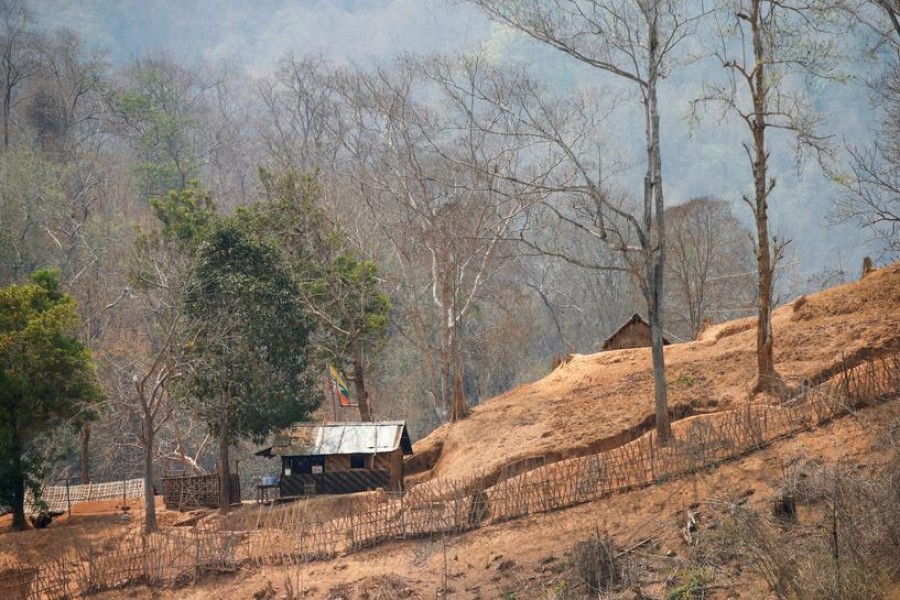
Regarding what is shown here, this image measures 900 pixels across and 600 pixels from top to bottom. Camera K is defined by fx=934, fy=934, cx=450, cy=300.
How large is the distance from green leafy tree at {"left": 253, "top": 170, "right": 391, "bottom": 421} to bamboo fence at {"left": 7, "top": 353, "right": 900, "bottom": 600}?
12.6 metres

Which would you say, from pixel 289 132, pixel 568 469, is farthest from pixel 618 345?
pixel 289 132

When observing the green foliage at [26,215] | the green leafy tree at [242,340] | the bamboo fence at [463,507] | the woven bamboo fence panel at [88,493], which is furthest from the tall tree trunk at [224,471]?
the green foliage at [26,215]

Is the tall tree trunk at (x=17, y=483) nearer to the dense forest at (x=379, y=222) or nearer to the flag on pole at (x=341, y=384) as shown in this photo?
the dense forest at (x=379, y=222)

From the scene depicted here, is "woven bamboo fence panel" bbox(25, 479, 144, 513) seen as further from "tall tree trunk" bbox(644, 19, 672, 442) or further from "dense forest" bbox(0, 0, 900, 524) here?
"tall tree trunk" bbox(644, 19, 672, 442)

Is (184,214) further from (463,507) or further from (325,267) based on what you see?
(463,507)

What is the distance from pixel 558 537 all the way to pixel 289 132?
50.5 metres

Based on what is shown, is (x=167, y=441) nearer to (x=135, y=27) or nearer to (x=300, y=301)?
(x=300, y=301)

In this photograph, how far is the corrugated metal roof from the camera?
77.3 feet

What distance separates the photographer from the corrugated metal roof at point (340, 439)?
928 inches

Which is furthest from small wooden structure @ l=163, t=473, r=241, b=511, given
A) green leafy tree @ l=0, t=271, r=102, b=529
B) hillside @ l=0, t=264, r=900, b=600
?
green leafy tree @ l=0, t=271, r=102, b=529

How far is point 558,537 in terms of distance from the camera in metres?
14.1

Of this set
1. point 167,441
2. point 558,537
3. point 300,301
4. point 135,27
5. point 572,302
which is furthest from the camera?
point 135,27

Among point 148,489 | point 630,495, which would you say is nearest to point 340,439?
point 148,489

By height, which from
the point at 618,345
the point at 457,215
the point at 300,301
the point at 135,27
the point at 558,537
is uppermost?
the point at 135,27
